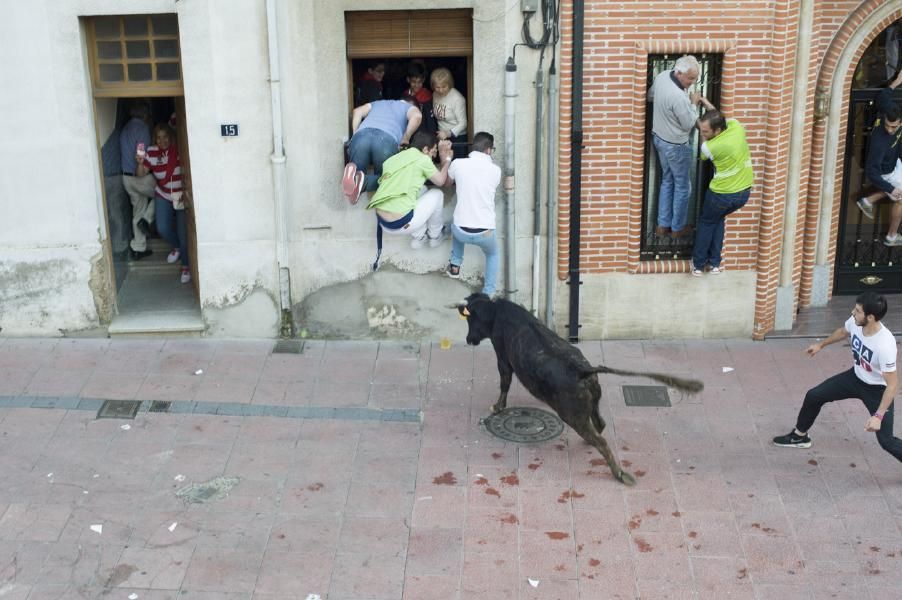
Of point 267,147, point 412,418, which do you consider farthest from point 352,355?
point 267,147

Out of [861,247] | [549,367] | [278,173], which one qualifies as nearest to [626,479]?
[549,367]

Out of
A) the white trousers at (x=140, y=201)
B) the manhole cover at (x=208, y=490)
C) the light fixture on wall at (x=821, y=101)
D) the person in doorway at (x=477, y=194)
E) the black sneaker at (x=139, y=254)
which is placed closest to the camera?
the manhole cover at (x=208, y=490)

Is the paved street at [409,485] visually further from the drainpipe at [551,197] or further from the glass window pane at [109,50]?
the glass window pane at [109,50]

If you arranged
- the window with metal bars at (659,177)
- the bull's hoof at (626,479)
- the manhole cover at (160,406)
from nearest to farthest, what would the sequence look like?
1. the bull's hoof at (626,479)
2. the manhole cover at (160,406)
3. the window with metal bars at (659,177)

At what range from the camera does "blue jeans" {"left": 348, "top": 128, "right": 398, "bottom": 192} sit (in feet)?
33.8

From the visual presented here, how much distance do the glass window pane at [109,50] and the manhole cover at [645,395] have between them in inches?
230

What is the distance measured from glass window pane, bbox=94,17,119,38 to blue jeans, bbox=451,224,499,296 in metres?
3.78

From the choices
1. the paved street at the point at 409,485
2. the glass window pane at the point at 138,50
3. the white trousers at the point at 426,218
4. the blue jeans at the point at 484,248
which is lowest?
the paved street at the point at 409,485

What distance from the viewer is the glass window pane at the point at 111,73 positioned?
427 inches

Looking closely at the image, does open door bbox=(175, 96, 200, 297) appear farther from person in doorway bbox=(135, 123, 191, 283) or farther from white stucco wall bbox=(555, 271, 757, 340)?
white stucco wall bbox=(555, 271, 757, 340)

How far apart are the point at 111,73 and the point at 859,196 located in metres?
7.96

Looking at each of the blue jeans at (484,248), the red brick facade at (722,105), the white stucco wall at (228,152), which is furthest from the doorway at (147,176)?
the red brick facade at (722,105)

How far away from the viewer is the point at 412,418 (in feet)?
31.9

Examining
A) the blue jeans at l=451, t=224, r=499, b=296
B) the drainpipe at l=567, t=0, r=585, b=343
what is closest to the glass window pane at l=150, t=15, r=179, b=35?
the blue jeans at l=451, t=224, r=499, b=296
